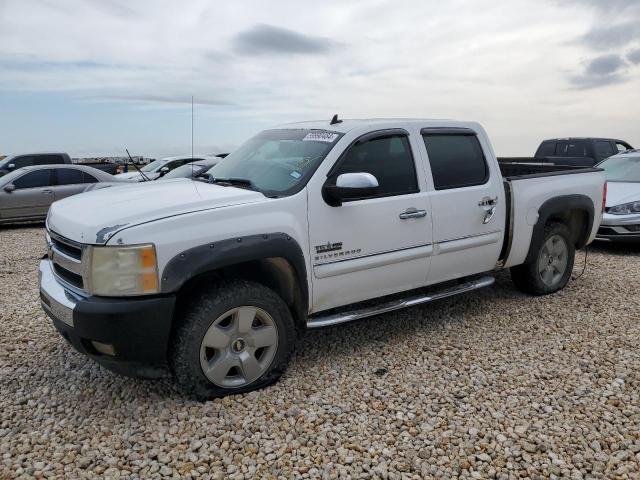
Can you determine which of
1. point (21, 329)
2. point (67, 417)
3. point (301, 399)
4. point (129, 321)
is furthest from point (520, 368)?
point (21, 329)

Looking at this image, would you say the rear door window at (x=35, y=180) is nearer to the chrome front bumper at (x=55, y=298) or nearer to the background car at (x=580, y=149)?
the chrome front bumper at (x=55, y=298)

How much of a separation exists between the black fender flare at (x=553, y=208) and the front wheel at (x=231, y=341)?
9.46 ft

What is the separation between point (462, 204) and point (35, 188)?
1010 centimetres

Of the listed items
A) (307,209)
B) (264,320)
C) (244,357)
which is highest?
(307,209)

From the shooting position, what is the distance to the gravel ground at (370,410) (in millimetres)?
2910

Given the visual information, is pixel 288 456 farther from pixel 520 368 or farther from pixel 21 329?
pixel 21 329

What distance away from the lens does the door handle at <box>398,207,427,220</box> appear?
418cm

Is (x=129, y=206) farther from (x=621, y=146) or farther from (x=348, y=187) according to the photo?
(x=621, y=146)

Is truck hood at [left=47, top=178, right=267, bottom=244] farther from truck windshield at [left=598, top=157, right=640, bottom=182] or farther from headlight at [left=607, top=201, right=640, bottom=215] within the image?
truck windshield at [left=598, top=157, right=640, bottom=182]

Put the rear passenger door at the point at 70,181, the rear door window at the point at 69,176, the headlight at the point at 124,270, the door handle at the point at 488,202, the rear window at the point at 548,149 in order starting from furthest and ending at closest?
the rear window at the point at 548,149, the rear door window at the point at 69,176, the rear passenger door at the point at 70,181, the door handle at the point at 488,202, the headlight at the point at 124,270

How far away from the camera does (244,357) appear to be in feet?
11.6

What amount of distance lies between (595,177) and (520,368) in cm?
293

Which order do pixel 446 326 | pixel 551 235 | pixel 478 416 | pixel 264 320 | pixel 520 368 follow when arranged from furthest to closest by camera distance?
pixel 551 235 → pixel 446 326 → pixel 520 368 → pixel 264 320 → pixel 478 416

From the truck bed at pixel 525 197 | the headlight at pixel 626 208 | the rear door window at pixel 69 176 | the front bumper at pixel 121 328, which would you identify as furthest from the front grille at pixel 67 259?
the rear door window at pixel 69 176
